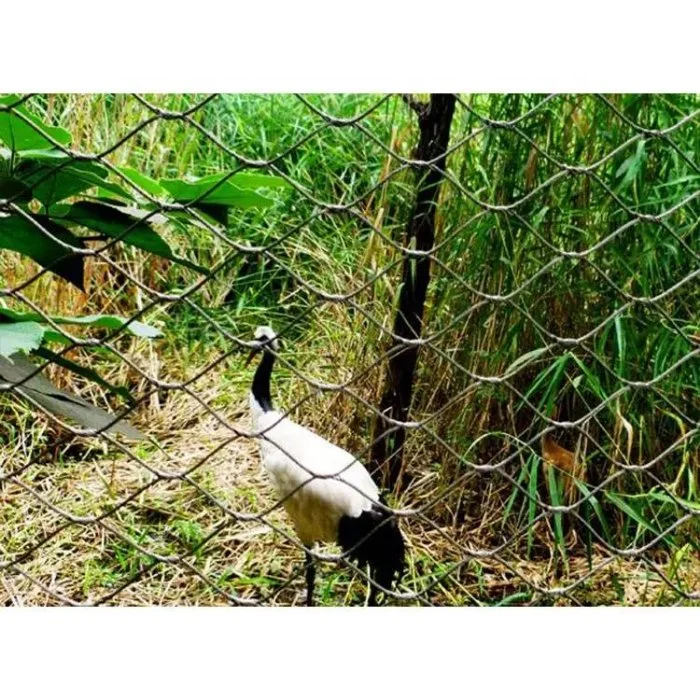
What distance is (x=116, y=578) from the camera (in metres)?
1.70

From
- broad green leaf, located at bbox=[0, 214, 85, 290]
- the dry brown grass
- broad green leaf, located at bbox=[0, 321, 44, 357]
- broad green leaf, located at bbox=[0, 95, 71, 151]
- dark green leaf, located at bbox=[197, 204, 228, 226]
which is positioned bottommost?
the dry brown grass

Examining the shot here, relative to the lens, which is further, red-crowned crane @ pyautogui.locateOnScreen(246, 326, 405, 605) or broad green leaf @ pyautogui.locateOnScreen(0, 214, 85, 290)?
red-crowned crane @ pyautogui.locateOnScreen(246, 326, 405, 605)

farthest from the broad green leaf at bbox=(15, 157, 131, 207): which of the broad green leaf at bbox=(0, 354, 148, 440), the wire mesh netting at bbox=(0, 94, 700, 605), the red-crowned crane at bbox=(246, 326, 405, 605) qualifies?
the red-crowned crane at bbox=(246, 326, 405, 605)

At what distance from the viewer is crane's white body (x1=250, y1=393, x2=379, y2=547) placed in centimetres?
158

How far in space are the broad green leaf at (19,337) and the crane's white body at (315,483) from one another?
772 millimetres

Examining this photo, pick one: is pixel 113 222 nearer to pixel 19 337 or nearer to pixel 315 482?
pixel 19 337

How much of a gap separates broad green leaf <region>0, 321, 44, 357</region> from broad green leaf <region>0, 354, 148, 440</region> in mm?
72

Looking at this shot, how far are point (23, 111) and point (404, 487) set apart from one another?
1086 millimetres

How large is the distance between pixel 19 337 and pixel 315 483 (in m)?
0.84

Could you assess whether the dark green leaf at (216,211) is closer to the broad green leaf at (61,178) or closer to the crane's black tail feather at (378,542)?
the broad green leaf at (61,178)

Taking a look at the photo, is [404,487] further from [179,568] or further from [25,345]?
[25,345]

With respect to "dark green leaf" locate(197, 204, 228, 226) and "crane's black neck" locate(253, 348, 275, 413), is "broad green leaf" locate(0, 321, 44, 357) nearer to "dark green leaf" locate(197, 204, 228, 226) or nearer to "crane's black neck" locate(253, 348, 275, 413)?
"dark green leaf" locate(197, 204, 228, 226)

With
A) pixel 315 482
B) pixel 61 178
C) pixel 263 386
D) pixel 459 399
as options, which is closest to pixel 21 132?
pixel 61 178

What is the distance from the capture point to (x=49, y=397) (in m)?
0.92
